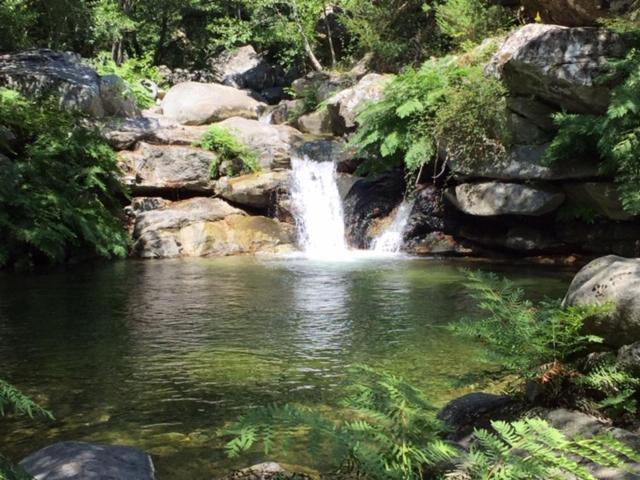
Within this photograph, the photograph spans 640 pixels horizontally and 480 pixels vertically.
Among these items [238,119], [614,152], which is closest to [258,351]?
[614,152]

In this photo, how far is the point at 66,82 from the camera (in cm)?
1620

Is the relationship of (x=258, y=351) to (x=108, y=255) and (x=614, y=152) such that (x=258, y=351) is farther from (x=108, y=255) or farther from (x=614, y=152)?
(x=108, y=255)

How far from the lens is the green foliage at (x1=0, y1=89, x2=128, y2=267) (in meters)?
11.5

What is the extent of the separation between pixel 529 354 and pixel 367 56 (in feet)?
58.8

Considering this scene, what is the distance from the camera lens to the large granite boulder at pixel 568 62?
10.2 metres

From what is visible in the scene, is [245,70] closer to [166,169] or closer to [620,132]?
[166,169]

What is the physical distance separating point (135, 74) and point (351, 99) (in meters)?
9.72

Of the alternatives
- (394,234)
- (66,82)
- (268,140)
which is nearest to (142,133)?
(66,82)

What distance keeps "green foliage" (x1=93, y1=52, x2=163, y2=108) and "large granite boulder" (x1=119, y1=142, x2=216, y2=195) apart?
3371 millimetres

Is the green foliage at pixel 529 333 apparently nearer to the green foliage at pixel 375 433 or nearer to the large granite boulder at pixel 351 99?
the green foliage at pixel 375 433

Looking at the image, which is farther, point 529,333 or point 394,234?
point 394,234

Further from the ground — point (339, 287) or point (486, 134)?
point (486, 134)

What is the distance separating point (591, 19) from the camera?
→ 427 inches

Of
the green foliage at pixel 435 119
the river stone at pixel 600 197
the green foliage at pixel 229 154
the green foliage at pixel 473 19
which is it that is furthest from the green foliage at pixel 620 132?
the green foliage at pixel 229 154
